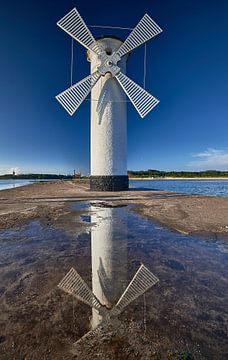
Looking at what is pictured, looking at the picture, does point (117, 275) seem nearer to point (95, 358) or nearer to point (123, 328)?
point (123, 328)

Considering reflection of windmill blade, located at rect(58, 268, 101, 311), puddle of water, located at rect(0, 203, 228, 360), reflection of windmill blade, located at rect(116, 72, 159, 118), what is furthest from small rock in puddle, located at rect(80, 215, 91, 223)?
reflection of windmill blade, located at rect(116, 72, 159, 118)

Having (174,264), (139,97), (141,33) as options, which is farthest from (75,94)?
(174,264)

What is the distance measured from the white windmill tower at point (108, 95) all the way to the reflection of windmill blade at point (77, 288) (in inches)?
470

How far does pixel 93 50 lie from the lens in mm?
14555

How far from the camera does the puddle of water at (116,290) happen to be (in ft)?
5.19

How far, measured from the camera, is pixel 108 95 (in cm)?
1444

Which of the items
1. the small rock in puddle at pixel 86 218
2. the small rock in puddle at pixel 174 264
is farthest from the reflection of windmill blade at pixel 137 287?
the small rock in puddle at pixel 86 218

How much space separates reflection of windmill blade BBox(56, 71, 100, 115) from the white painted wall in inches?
22.1

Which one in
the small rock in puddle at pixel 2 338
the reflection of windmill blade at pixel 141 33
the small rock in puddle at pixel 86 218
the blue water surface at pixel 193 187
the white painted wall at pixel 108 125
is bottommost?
the blue water surface at pixel 193 187

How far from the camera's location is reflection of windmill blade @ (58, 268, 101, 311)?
2061 mm

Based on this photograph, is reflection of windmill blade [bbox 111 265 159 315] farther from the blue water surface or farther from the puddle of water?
the blue water surface

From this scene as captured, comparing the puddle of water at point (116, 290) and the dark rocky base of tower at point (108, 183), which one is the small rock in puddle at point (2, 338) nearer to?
the puddle of water at point (116, 290)

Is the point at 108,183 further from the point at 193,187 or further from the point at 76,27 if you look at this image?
the point at 193,187

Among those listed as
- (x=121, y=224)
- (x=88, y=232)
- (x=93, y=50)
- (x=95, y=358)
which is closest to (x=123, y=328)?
(x=95, y=358)
